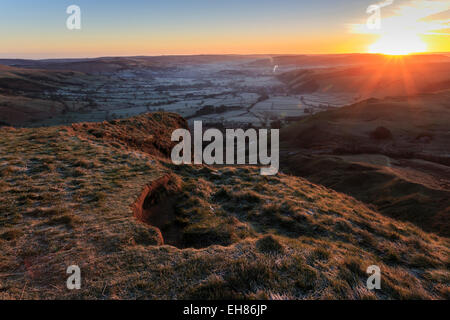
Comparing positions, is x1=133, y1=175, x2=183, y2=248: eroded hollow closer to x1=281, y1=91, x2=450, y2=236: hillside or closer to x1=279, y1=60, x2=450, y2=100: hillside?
x1=281, y1=91, x2=450, y2=236: hillside

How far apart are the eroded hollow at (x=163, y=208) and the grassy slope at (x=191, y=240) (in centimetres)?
34

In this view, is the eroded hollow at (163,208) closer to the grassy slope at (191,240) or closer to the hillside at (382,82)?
the grassy slope at (191,240)

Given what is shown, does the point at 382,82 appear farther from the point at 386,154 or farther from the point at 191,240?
the point at 191,240

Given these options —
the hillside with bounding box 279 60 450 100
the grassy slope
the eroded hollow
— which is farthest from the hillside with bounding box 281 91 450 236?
the hillside with bounding box 279 60 450 100

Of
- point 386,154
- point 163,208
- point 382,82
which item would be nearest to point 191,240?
point 163,208

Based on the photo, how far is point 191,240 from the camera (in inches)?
364

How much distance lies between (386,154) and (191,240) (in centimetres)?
3637

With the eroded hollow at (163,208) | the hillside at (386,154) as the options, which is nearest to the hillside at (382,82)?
the hillside at (386,154)

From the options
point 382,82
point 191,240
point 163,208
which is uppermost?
point 382,82

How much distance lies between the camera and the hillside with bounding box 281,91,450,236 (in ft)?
60.6

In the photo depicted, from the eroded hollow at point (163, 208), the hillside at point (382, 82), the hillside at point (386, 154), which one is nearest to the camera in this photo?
the eroded hollow at point (163, 208)

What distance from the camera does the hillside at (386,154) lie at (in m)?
18.5

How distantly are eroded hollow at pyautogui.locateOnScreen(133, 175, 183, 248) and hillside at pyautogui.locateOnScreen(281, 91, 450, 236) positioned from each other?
51.7 ft
